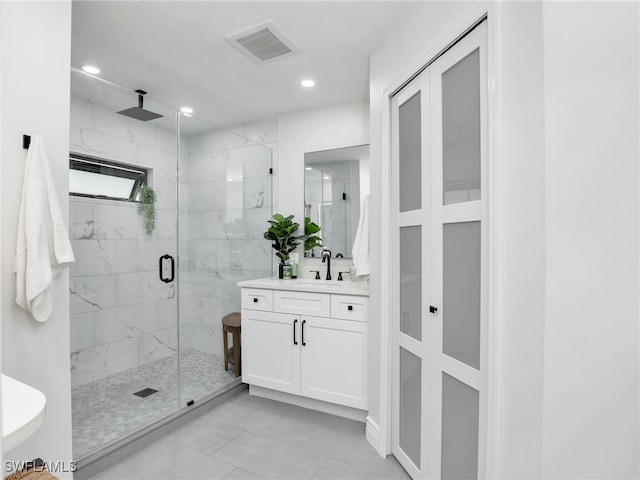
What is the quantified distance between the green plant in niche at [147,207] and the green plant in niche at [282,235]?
1.00 m

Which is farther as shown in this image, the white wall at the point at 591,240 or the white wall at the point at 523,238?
the white wall at the point at 523,238

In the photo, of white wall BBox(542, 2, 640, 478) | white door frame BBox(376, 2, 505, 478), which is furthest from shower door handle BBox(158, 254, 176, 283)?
white wall BBox(542, 2, 640, 478)

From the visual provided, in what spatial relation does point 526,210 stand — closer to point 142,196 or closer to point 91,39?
point 142,196

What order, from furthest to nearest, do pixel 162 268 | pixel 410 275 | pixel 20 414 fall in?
1. pixel 162 268
2. pixel 410 275
3. pixel 20 414

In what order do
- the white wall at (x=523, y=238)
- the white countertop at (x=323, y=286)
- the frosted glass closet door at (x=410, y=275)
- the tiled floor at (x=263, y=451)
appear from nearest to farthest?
the white wall at (x=523, y=238), the frosted glass closet door at (x=410, y=275), the tiled floor at (x=263, y=451), the white countertop at (x=323, y=286)

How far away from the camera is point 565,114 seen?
43.0 inches

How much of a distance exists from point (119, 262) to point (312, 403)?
63.8 inches

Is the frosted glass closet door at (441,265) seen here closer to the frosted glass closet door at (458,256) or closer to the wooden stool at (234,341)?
the frosted glass closet door at (458,256)

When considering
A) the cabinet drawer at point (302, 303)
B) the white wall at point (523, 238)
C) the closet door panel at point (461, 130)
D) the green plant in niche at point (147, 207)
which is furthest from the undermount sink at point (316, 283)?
the white wall at point (523, 238)

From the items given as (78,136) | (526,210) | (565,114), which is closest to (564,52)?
(565,114)

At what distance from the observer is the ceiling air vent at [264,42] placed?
216cm

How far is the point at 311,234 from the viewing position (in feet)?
10.9

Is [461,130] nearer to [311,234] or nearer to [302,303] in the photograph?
[302,303]

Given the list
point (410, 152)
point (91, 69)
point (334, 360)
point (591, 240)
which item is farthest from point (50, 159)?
point (591, 240)
